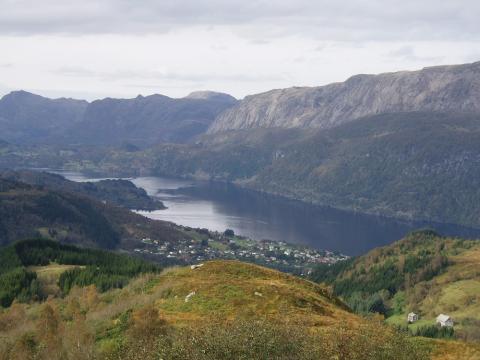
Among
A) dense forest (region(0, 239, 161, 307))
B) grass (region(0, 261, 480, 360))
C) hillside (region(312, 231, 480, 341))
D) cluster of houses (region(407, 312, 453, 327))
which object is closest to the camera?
grass (region(0, 261, 480, 360))

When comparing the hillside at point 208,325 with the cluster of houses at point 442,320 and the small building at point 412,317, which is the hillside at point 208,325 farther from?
the small building at point 412,317

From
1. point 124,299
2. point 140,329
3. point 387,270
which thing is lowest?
point 387,270

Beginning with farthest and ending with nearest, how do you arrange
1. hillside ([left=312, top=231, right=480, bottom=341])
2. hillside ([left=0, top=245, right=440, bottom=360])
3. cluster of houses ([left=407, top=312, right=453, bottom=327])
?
hillside ([left=312, top=231, right=480, bottom=341]) < cluster of houses ([left=407, top=312, right=453, bottom=327]) < hillside ([left=0, top=245, right=440, bottom=360])

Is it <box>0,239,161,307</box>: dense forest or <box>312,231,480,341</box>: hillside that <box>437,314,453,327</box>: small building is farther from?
<box>0,239,161,307</box>: dense forest

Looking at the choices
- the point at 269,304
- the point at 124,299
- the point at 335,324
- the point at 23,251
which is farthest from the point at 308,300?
the point at 23,251

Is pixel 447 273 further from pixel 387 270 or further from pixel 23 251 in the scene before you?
pixel 23 251

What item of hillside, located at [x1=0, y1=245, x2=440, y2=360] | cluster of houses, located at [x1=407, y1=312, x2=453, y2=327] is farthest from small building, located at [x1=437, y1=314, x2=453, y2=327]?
hillside, located at [x1=0, y1=245, x2=440, y2=360]

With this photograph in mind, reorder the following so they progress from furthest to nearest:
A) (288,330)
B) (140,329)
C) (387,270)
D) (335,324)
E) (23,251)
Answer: (387,270) < (23,251) < (335,324) < (140,329) < (288,330)
